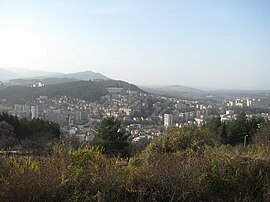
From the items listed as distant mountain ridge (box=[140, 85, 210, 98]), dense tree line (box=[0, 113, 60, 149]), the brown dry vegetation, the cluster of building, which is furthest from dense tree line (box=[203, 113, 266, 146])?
distant mountain ridge (box=[140, 85, 210, 98])

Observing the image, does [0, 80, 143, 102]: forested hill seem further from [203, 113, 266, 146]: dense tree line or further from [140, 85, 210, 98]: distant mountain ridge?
[203, 113, 266, 146]: dense tree line

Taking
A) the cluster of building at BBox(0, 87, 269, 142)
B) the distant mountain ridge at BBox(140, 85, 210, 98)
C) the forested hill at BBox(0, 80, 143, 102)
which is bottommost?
the cluster of building at BBox(0, 87, 269, 142)

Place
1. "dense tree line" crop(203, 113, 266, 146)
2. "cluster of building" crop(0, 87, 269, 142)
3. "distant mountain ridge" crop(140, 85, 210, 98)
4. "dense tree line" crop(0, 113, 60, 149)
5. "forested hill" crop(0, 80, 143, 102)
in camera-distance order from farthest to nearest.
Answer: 1. "distant mountain ridge" crop(140, 85, 210, 98)
2. "forested hill" crop(0, 80, 143, 102)
3. "cluster of building" crop(0, 87, 269, 142)
4. "dense tree line" crop(203, 113, 266, 146)
5. "dense tree line" crop(0, 113, 60, 149)

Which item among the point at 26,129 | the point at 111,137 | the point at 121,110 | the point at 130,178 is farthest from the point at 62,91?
the point at 130,178

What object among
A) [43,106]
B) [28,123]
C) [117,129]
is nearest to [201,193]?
[117,129]

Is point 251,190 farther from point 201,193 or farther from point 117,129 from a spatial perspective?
point 117,129

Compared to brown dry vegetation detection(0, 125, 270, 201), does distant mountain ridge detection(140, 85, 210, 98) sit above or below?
below

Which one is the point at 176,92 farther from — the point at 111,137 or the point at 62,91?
the point at 111,137

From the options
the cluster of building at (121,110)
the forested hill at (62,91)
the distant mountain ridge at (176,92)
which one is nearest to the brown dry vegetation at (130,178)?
the cluster of building at (121,110)

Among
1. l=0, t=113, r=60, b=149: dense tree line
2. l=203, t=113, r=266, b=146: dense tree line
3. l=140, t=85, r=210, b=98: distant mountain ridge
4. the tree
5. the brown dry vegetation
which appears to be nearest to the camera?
the brown dry vegetation
